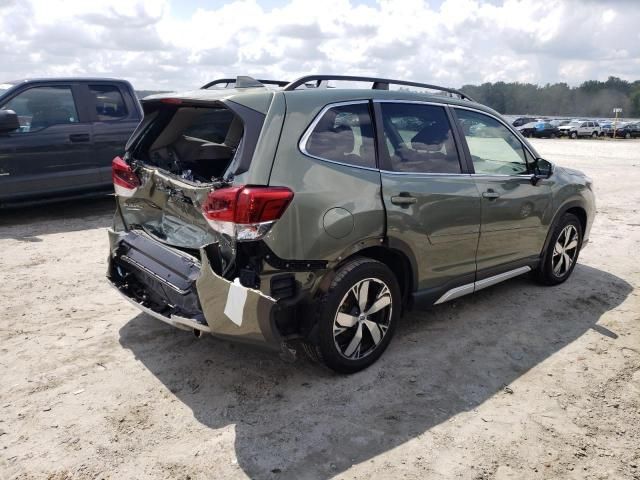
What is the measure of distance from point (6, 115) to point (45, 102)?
691 millimetres

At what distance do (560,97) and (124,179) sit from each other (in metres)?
132

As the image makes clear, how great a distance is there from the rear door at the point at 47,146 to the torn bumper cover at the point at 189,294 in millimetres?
4415

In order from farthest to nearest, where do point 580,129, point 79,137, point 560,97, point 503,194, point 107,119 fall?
point 560,97 < point 580,129 < point 107,119 < point 79,137 < point 503,194

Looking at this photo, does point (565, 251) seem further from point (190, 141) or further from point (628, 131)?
point (628, 131)

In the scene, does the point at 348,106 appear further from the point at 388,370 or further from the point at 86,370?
the point at 86,370

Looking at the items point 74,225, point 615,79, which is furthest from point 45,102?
point 615,79

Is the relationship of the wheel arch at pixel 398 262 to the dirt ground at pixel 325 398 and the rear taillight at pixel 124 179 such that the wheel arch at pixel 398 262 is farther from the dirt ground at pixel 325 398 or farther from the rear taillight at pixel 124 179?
the rear taillight at pixel 124 179

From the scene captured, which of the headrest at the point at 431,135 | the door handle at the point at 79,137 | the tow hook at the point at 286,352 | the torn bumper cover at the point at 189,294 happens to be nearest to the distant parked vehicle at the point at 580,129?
the door handle at the point at 79,137

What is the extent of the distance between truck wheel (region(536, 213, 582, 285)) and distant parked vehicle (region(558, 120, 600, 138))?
140 feet

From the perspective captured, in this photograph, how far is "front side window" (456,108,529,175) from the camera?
427 centimetres

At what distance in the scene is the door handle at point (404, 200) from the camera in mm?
3549

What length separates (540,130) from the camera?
42.5 metres

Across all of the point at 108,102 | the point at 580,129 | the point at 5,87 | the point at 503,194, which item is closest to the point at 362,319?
the point at 503,194

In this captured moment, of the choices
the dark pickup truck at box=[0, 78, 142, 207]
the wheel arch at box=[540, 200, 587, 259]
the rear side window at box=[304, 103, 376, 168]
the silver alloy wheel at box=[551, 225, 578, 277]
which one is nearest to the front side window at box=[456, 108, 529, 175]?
the wheel arch at box=[540, 200, 587, 259]
